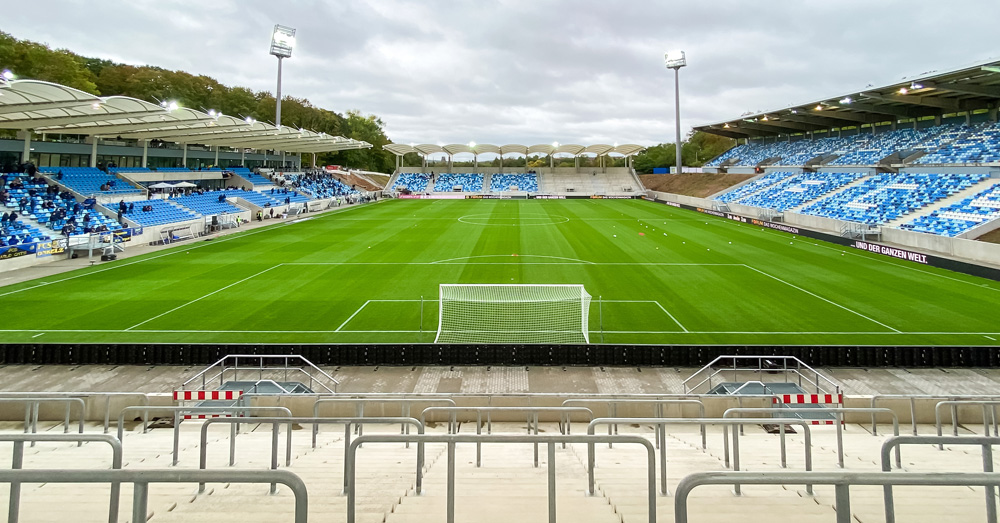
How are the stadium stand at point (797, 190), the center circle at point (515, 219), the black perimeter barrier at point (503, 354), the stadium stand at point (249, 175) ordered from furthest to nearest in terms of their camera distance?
1. the stadium stand at point (249, 175)
2. the stadium stand at point (797, 190)
3. the center circle at point (515, 219)
4. the black perimeter barrier at point (503, 354)

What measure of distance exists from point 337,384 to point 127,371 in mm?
5995

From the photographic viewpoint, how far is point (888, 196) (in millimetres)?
42750

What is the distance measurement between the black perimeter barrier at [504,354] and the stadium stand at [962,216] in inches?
887

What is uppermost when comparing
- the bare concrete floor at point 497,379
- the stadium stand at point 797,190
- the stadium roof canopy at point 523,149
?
the stadium roof canopy at point 523,149

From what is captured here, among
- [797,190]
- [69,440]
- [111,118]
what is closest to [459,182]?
[797,190]

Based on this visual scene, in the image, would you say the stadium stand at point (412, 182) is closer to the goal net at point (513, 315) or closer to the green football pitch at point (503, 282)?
the green football pitch at point (503, 282)

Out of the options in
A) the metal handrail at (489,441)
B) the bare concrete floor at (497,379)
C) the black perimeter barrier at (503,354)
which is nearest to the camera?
the metal handrail at (489,441)

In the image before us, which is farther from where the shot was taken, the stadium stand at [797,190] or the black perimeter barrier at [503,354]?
the stadium stand at [797,190]

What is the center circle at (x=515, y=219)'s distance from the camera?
50.3 meters

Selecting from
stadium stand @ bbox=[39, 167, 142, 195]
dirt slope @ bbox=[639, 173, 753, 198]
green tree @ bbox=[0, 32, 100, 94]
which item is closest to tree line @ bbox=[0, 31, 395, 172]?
green tree @ bbox=[0, 32, 100, 94]

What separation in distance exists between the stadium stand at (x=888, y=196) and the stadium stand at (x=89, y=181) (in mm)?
55329

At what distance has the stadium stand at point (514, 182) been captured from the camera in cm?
9575

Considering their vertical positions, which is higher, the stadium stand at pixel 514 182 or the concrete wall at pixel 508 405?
the stadium stand at pixel 514 182

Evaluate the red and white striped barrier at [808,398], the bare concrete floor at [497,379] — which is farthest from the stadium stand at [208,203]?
the red and white striped barrier at [808,398]
